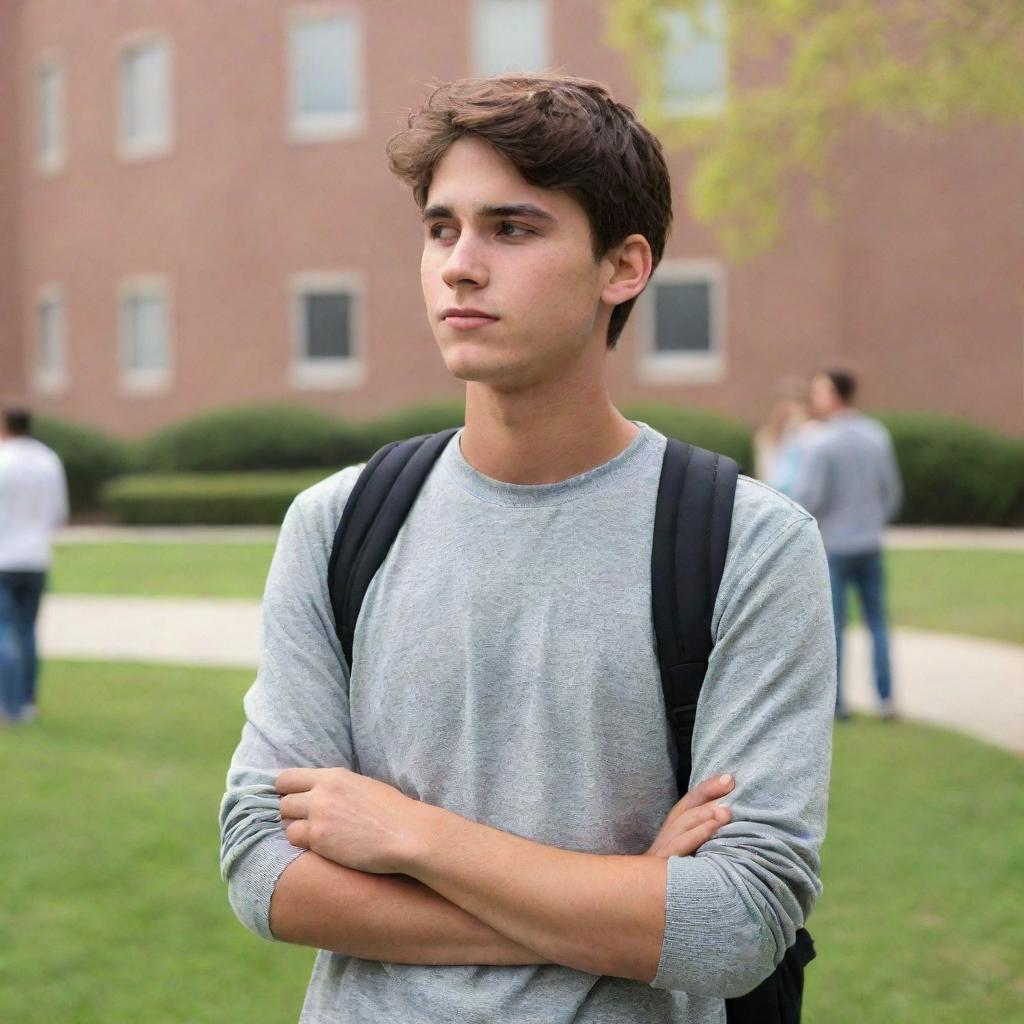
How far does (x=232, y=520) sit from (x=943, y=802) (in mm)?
17787

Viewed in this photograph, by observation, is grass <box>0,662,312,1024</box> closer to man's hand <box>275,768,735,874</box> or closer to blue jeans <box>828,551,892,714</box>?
man's hand <box>275,768,735,874</box>

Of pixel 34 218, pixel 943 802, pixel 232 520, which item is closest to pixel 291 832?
pixel 943 802

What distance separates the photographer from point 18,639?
9734mm

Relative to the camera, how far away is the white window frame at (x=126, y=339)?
29.5 metres

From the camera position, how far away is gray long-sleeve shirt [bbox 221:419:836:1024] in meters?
2.11

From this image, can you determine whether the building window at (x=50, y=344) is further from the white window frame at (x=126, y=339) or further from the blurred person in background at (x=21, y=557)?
the blurred person in background at (x=21, y=557)

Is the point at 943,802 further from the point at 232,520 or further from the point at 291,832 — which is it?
the point at 232,520

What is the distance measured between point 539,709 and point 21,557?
26.7 ft

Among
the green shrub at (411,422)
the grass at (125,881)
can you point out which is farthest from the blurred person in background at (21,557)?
the green shrub at (411,422)

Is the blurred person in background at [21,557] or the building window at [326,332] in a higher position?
the building window at [326,332]

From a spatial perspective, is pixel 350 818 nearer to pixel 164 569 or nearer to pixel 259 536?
pixel 164 569

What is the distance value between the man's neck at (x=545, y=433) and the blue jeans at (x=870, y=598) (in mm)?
7298

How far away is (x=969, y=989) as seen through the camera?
5.22 metres

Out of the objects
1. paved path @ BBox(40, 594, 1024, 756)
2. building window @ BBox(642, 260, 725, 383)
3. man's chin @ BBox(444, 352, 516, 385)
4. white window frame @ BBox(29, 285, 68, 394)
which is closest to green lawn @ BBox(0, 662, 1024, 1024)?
paved path @ BBox(40, 594, 1024, 756)
